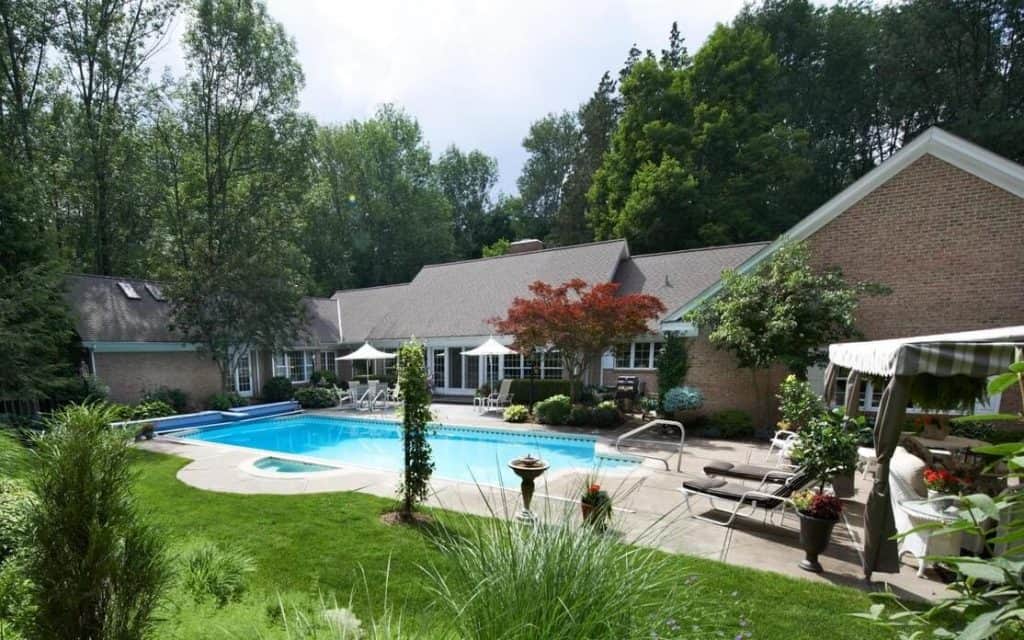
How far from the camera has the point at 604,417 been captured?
45.9ft

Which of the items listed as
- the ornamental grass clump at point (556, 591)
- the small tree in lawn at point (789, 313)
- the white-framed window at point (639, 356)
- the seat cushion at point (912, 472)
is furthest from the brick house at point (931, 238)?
the ornamental grass clump at point (556, 591)

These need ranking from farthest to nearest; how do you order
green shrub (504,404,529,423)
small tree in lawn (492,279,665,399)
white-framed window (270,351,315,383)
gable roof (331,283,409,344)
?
1. gable roof (331,283,409,344)
2. white-framed window (270,351,315,383)
3. green shrub (504,404,529,423)
4. small tree in lawn (492,279,665,399)

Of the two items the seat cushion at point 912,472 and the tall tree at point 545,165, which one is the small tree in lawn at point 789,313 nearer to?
the seat cushion at point 912,472

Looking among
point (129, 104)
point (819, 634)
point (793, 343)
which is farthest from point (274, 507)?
point (129, 104)

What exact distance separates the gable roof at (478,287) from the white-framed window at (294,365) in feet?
7.41

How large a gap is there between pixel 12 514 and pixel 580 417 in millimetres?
12436

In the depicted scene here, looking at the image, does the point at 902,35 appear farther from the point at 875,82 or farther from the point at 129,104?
the point at 129,104

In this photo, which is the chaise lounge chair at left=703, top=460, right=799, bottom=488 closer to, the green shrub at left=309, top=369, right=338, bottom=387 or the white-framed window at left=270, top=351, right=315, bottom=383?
the green shrub at left=309, top=369, right=338, bottom=387

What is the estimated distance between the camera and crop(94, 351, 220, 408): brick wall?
16922 millimetres

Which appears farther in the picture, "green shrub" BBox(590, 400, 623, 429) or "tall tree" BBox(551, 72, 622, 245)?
"tall tree" BBox(551, 72, 622, 245)

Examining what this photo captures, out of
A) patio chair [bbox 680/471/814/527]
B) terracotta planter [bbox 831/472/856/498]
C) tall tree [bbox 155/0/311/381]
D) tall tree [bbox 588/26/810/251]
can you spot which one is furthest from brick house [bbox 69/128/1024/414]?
tall tree [bbox 588/26/810/251]

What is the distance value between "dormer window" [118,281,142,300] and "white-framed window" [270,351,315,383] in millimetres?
5824

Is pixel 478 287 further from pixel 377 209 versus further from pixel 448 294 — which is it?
pixel 377 209

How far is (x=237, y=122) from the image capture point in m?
22.0
